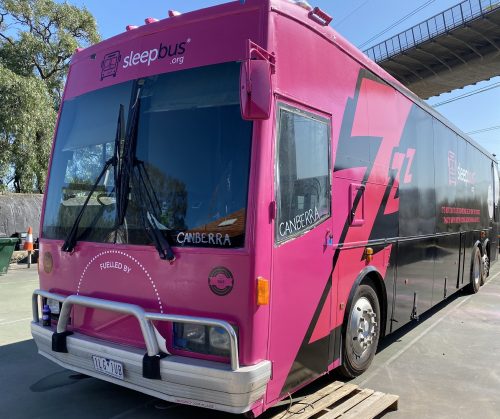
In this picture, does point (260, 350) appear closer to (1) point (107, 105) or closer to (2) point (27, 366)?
(1) point (107, 105)

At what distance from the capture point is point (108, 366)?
363cm

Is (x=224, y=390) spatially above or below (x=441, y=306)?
above

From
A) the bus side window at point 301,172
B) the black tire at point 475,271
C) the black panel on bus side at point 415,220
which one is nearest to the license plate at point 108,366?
the bus side window at point 301,172

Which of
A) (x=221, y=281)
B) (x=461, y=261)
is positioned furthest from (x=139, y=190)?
(x=461, y=261)

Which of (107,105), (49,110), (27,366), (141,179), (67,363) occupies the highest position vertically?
(49,110)

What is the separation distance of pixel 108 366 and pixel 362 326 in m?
2.57

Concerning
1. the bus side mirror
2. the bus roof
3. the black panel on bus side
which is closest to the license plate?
the bus side mirror

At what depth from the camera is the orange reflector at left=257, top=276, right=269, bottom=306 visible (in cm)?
320

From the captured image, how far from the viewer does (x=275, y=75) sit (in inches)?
139

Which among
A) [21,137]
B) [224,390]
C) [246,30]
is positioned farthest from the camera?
[21,137]

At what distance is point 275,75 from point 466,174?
741 centimetres

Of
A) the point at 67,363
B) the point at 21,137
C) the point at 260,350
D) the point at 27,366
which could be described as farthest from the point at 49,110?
the point at 260,350

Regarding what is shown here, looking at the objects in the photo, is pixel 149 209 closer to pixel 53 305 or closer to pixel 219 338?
pixel 219 338

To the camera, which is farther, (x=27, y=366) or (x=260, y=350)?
(x=27, y=366)
